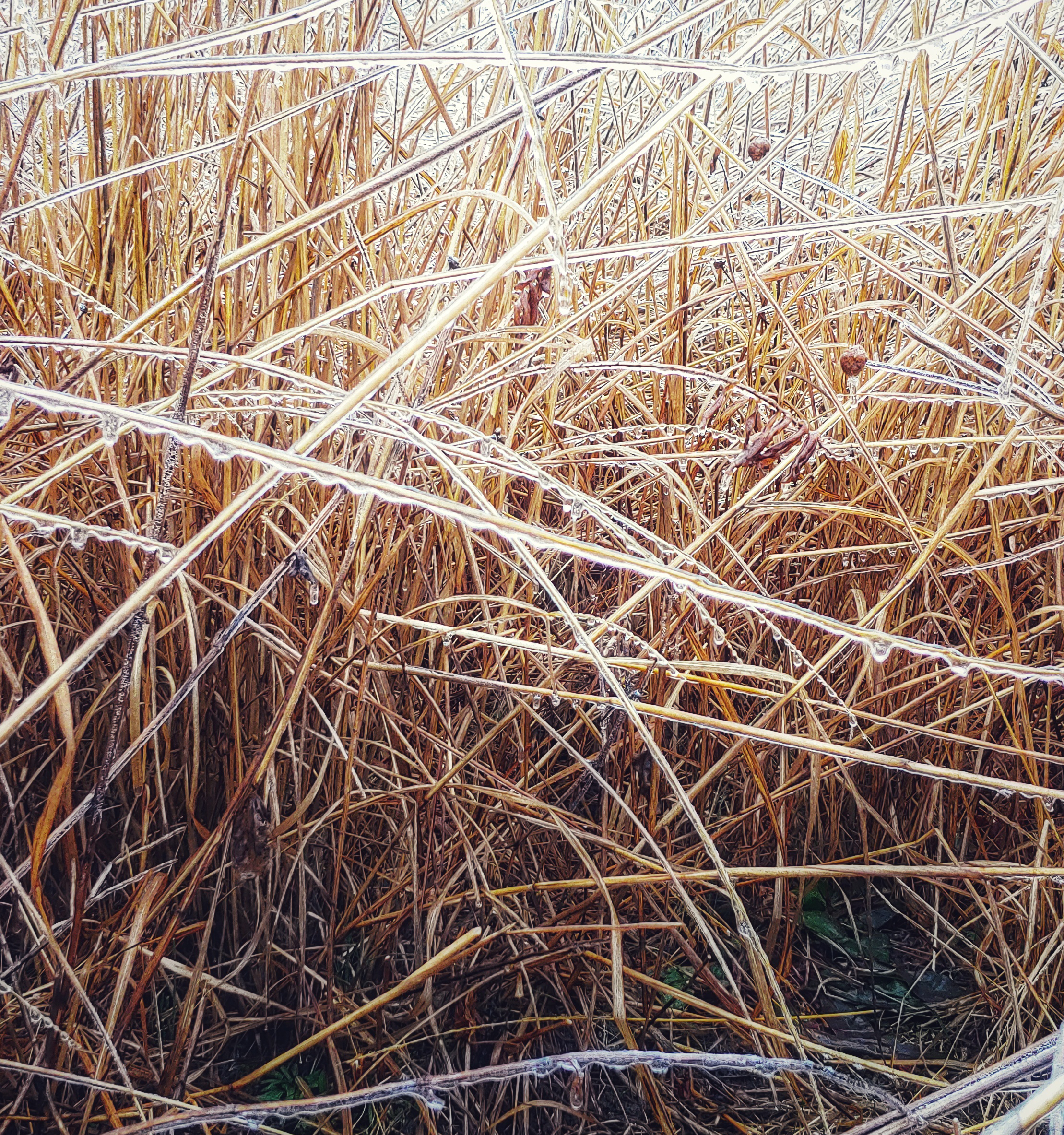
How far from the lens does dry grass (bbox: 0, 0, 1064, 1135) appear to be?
488mm

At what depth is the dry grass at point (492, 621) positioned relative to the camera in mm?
488

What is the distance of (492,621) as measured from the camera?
2.24 ft

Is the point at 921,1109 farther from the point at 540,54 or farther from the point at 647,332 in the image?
the point at 647,332

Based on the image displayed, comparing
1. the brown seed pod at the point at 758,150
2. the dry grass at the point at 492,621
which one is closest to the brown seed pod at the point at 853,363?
the dry grass at the point at 492,621

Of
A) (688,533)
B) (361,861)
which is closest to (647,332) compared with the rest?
(688,533)

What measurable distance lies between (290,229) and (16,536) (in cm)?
30

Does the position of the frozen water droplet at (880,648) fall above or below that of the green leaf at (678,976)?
above

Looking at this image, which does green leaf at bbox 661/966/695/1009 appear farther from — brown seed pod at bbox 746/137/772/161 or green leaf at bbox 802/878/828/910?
brown seed pod at bbox 746/137/772/161

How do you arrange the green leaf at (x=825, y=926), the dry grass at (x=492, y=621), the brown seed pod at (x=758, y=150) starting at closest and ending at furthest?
1. the dry grass at (x=492, y=621)
2. the brown seed pod at (x=758, y=150)
3. the green leaf at (x=825, y=926)

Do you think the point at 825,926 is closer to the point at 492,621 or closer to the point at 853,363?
the point at 492,621

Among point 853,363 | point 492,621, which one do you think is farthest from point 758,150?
point 492,621

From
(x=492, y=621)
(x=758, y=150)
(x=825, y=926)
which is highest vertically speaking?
(x=758, y=150)

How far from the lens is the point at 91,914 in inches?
24.4

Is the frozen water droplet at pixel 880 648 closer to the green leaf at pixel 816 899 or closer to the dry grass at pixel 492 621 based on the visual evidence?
the dry grass at pixel 492 621
